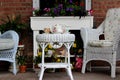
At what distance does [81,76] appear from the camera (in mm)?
5457

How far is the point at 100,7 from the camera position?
6.33 meters

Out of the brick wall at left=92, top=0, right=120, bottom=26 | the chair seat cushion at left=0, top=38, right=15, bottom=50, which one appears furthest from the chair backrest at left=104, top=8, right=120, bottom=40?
the chair seat cushion at left=0, top=38, right=15, bottom=50

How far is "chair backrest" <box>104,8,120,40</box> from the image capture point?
19.2 feet

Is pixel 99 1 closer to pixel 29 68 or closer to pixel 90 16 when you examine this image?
pixel 90 16

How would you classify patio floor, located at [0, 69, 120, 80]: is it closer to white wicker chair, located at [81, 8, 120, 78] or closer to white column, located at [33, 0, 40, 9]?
white wicker chair, located at [81, 8, 120, 78]

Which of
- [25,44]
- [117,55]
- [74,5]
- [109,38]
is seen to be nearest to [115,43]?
[117,55]

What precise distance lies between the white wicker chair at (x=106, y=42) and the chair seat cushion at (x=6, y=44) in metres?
1.20

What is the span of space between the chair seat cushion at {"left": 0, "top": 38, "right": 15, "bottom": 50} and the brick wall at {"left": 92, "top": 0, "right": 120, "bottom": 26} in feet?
5.60

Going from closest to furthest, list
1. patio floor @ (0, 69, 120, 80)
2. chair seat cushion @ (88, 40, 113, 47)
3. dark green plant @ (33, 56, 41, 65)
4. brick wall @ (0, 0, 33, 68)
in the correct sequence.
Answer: patio floor @ (0, 69, 120, 80)
chair seat cushion @ (88, 40, 113, 47)
dark green plant @ (33, 56, 41, 65)
brick wall @ (0, 0, 33, 68)

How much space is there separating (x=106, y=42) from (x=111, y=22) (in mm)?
674

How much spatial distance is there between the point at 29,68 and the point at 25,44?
45 centimetres

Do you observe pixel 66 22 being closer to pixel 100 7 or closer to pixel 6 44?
pixel 100 7

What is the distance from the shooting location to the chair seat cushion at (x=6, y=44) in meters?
5.39

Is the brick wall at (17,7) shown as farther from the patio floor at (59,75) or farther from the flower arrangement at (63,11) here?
the patio floor at (59,75)
